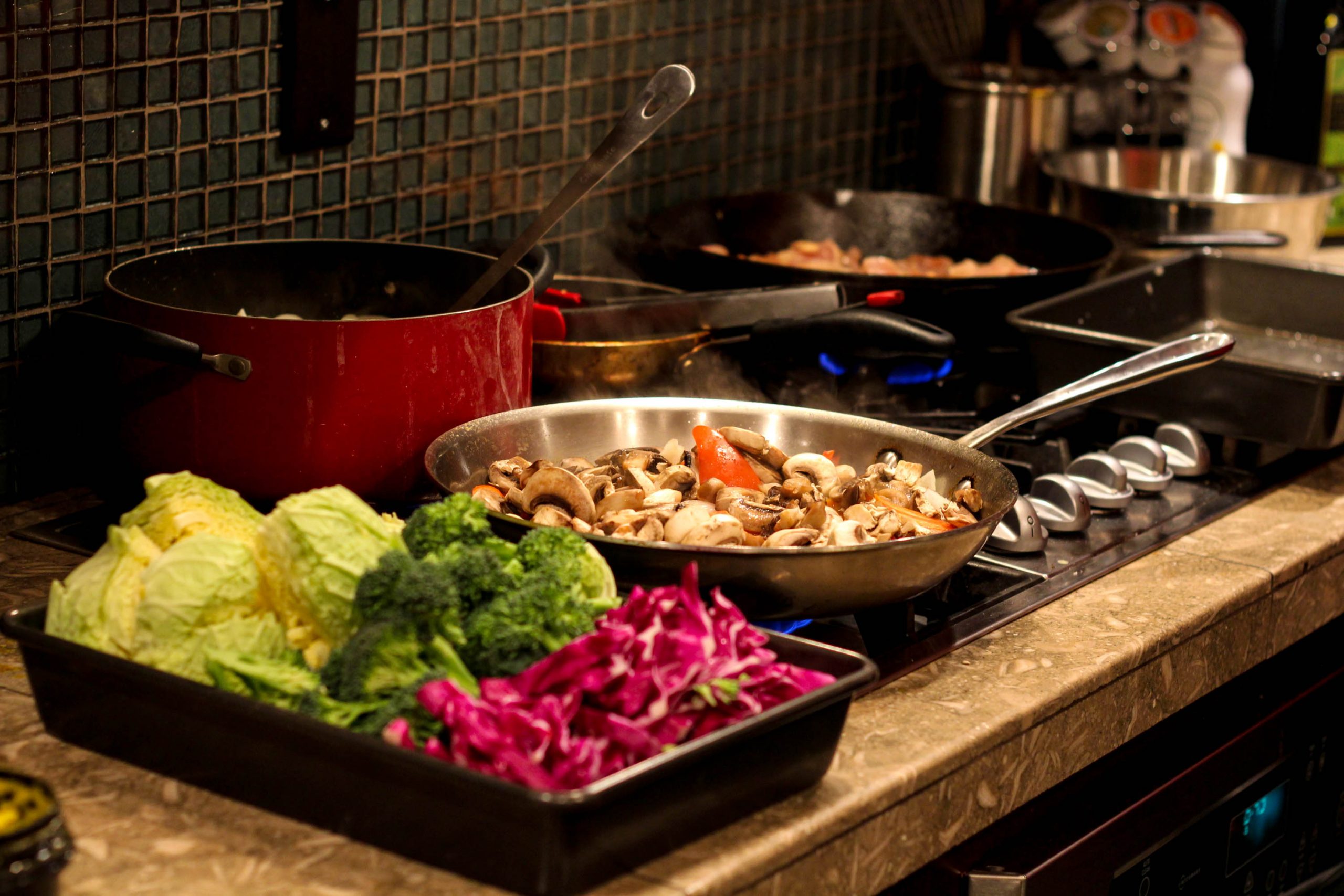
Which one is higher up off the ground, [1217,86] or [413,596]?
[1217,86]

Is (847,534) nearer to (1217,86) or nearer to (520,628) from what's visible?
(520,628)

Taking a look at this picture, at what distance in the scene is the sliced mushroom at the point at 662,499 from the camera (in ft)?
4.22

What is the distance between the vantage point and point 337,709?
0.93m

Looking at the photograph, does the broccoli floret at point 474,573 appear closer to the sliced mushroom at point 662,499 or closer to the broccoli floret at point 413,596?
the broccoli floret at point 413,596

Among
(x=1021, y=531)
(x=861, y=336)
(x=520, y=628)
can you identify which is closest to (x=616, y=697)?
(x=520, y=628)

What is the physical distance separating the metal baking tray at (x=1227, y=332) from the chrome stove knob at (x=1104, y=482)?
0.15 m

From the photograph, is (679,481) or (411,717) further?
(679,481)

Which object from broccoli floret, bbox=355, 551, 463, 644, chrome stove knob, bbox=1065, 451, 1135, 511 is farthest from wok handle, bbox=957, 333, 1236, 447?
broccoli floret, bbox=355, 551, 463, 644

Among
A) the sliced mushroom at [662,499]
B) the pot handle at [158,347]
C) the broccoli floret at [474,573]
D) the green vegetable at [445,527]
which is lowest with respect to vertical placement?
the sliced mushroom at [662,499]

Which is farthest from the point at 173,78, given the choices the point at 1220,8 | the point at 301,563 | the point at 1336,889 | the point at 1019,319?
the point at 1220,8

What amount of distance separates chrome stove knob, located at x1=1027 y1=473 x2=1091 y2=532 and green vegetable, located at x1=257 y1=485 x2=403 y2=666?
2.43 feet

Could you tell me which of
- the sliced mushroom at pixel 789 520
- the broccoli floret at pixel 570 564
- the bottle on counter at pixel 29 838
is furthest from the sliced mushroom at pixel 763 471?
the bottle on counter at pixel 29 838

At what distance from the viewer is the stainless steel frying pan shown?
1.11m

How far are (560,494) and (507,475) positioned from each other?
0.07 meters
